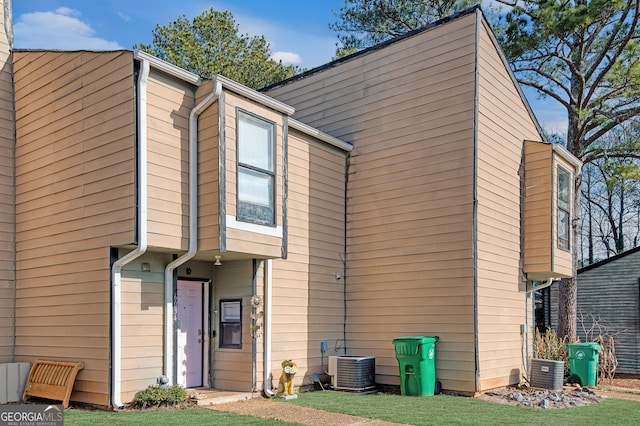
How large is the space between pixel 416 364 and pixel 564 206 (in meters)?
4.60

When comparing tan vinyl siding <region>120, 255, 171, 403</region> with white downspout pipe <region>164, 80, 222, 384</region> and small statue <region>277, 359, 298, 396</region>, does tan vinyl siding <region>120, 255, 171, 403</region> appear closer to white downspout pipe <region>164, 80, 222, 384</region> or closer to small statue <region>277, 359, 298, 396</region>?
white downspout pipe <region>164, 80, 222, 384</region>

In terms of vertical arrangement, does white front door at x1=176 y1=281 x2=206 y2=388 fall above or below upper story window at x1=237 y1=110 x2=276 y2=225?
below

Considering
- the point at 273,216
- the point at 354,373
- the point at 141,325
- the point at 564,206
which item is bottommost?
the point at 354,373

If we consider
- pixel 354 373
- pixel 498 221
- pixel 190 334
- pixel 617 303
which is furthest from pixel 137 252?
pixel 617 303

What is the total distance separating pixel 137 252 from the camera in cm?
756

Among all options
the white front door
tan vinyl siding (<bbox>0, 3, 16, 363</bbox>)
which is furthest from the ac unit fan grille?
tan vinyl siding (<bbox>0, 3, 16, 363</bbox>)

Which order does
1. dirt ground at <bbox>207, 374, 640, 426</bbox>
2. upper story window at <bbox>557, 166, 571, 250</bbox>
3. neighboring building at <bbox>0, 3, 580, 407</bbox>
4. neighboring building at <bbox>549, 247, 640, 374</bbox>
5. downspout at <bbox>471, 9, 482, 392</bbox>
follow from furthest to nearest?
1. neighboring building at <bbox>549, 247, 640, 374</bbox>
2. upper story window at <bbox>557, 166, 571, 250</bbox>
3. downspout at <bbox>471, 9, 482, 392</bbox>
4. neighboring building at <bbox>0, 3, 580, 407</bbox>
5. dirt ground at <bbox>207, 374, 640, 426</bbox>

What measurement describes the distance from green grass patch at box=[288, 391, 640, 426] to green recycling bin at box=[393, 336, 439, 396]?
0.60 feet

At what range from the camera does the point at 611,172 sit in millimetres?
15680

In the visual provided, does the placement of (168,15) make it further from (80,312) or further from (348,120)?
(80,312)

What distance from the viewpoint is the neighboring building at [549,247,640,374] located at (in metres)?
14.3

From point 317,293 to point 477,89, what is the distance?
434 cm

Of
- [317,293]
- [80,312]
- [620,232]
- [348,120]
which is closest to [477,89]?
[348,120]

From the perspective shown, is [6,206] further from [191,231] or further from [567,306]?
[567,306]
